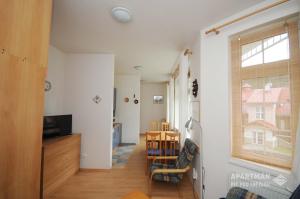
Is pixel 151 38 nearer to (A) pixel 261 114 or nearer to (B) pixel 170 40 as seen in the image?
(B) pixel 170 40

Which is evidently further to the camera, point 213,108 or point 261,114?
point 213,108

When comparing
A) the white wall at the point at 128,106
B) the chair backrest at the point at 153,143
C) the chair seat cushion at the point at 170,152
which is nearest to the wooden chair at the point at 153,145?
the chair backrest at the point at 153,143

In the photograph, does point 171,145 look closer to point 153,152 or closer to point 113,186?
point 153,152

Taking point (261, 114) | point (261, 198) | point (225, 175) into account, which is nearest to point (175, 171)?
point (225, 175)

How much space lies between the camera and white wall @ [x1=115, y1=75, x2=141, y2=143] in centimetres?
572

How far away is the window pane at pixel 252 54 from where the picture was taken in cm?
175

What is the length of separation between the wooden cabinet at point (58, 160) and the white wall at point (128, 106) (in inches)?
105

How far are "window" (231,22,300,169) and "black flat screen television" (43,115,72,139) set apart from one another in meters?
2.99

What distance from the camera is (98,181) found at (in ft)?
9.07

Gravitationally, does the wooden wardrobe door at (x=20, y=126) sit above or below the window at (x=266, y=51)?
below

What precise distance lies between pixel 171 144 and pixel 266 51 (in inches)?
92.7

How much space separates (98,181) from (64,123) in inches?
52.5

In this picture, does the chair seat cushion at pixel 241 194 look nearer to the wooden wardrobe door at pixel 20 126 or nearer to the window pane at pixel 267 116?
the window pane at pixel 267 116

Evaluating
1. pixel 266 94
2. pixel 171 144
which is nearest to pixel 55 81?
pixel 171 144
